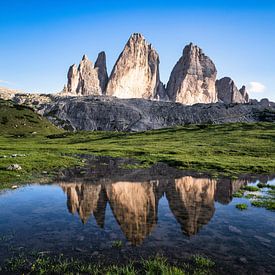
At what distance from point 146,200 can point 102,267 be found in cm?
1292

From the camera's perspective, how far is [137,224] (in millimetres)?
18875

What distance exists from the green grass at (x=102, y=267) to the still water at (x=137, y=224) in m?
0.69

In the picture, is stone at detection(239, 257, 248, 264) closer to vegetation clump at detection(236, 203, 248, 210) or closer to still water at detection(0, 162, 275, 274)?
still water at detection(0, 162, 275, 274)

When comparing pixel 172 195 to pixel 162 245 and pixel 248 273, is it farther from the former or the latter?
pixel 248 273

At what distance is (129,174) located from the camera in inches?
1539

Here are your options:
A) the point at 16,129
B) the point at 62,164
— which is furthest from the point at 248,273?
the point at 16,129

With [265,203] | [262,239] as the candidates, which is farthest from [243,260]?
[265,203]

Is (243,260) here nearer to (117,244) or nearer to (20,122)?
(117,244)

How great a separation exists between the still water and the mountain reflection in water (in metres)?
0.07

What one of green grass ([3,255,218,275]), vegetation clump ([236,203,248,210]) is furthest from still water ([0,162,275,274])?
green grass ([3,255,218,275])

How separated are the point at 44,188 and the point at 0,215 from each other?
907 centimetres

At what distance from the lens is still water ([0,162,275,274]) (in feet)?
47.6

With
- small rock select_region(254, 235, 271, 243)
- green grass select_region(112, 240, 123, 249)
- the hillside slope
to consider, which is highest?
the hillside slope

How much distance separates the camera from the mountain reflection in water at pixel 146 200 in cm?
1914
